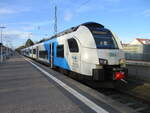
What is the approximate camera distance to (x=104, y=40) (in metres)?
Result: 9.55

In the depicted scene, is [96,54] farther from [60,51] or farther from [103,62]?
[60,51]

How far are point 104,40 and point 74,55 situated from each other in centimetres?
184

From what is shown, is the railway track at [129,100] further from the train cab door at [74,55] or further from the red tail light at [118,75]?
the train cab door at [74,55]

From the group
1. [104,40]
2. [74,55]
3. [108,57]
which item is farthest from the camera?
[74,55]

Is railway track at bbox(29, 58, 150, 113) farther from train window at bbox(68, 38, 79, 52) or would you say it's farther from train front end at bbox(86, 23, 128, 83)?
train window at bbox(68, 38, 79, 52)

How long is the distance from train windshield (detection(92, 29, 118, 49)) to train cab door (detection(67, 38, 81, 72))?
3.56 ft

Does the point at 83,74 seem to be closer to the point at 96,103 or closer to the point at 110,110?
the point at 96,103

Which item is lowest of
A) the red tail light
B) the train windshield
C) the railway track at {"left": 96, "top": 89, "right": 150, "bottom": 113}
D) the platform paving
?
the railway track at {"left": 96, "top": 89, "right": 150, "bottom": 113}

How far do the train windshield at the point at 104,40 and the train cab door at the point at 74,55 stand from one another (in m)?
1.09

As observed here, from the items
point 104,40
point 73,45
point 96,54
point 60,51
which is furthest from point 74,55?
point 60,51

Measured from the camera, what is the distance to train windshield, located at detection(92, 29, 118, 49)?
9.31 meters

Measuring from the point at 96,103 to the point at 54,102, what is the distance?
1313 mm

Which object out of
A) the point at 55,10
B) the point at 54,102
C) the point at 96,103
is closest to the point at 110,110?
the point at 96,103

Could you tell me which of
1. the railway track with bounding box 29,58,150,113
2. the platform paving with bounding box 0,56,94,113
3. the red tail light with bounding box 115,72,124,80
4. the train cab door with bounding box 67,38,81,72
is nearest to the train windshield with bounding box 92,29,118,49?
the train cab door with bounding box 67,38,81,72
